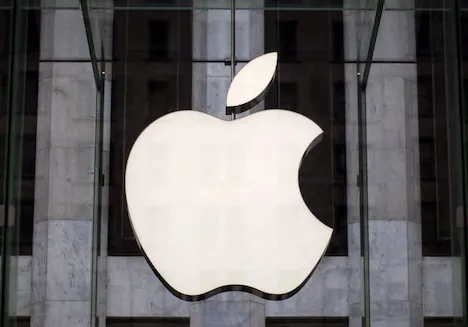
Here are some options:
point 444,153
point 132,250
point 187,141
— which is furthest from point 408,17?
point 132,250

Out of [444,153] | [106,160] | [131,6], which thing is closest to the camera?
[444,153]

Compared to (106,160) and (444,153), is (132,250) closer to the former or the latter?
(106,160)

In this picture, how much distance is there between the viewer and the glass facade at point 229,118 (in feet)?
33.7

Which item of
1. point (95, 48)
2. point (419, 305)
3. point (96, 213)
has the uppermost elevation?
point (95, 48)

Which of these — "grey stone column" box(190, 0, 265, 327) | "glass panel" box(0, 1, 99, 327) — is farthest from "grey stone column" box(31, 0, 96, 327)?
"grey stone column" box(190, 0, 265, 327)

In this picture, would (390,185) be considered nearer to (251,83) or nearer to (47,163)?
(251,83)

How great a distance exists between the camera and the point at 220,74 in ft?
37.2

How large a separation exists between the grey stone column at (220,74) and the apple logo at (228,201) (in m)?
0.40

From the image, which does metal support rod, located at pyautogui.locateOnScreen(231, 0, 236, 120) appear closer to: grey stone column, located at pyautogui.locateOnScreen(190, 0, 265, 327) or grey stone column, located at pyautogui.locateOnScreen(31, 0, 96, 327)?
grey stone column, located at pyautogui.locateOnScreen(190, 0, 265, 327)

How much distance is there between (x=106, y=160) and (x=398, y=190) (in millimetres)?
2651

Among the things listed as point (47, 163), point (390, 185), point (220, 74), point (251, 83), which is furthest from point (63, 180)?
point (390, 185)

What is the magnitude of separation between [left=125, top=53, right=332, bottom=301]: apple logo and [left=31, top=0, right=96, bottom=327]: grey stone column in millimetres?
614

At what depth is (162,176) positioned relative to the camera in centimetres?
1054

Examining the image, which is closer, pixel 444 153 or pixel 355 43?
pixel 444 153
